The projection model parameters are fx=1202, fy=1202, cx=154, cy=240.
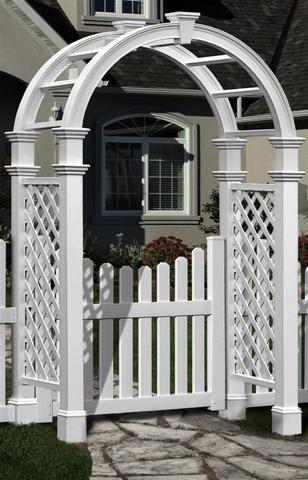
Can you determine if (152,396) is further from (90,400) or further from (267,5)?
(267,5)

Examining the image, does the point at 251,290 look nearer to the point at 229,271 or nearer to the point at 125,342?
the point at 229,271

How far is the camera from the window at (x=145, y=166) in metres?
20.8

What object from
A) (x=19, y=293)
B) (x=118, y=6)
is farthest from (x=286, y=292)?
(x=118, y=6)

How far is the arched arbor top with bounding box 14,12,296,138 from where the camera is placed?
7949 mm

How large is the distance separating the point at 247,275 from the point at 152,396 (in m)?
1.16

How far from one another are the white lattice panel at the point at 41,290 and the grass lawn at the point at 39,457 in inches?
19.0

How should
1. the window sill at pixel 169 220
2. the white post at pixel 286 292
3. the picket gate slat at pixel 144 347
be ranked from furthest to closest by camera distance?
the window sill at pixel 169 220
the picket gate slat at pixel 144 347
the white post at pixel 286 292

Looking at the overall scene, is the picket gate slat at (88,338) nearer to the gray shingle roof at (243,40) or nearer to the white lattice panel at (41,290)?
the white lattice panel at (41,290)

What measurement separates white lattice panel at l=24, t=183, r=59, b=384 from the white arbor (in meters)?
0.05

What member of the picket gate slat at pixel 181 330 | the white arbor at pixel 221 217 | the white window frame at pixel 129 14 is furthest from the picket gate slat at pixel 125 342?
the white window frame at pixel 129 14

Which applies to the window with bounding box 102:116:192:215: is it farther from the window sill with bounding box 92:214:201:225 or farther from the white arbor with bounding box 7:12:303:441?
the white arbor with bounding box 7:12:303:441

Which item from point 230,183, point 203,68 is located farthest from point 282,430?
point 203,68

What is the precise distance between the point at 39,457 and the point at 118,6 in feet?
49.8

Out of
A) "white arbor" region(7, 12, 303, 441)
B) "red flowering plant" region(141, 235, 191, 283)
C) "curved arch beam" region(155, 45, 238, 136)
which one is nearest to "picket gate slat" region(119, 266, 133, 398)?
"white arbor" region(7, 12, 303, 441)
